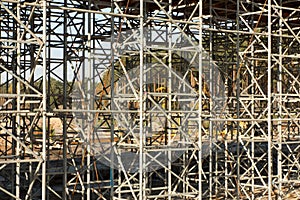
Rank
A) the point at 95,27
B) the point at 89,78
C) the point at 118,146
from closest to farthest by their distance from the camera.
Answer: the point at 118,146 < the point at 89,78 < the point at 95,27

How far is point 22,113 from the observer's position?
1028cm

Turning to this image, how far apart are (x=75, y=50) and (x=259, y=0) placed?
5625 mm

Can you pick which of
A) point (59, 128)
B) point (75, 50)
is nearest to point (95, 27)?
point (75, 50)

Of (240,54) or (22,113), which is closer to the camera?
(22,113)

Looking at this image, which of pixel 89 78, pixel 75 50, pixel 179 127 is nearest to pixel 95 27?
pixel 75 50

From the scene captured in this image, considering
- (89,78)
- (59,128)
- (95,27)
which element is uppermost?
(95,27)

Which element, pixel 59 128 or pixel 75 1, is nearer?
pixel 75 1

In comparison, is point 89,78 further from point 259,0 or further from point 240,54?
point 259,0

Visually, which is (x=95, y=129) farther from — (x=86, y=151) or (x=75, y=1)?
(x=75, y=1)

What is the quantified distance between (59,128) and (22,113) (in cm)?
2895

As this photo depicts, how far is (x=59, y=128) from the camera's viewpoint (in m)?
38.9

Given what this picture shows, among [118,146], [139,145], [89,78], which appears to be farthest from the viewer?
[89,78]

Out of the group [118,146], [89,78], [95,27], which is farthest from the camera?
[95,27]

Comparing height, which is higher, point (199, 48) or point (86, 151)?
point (199, 48)
